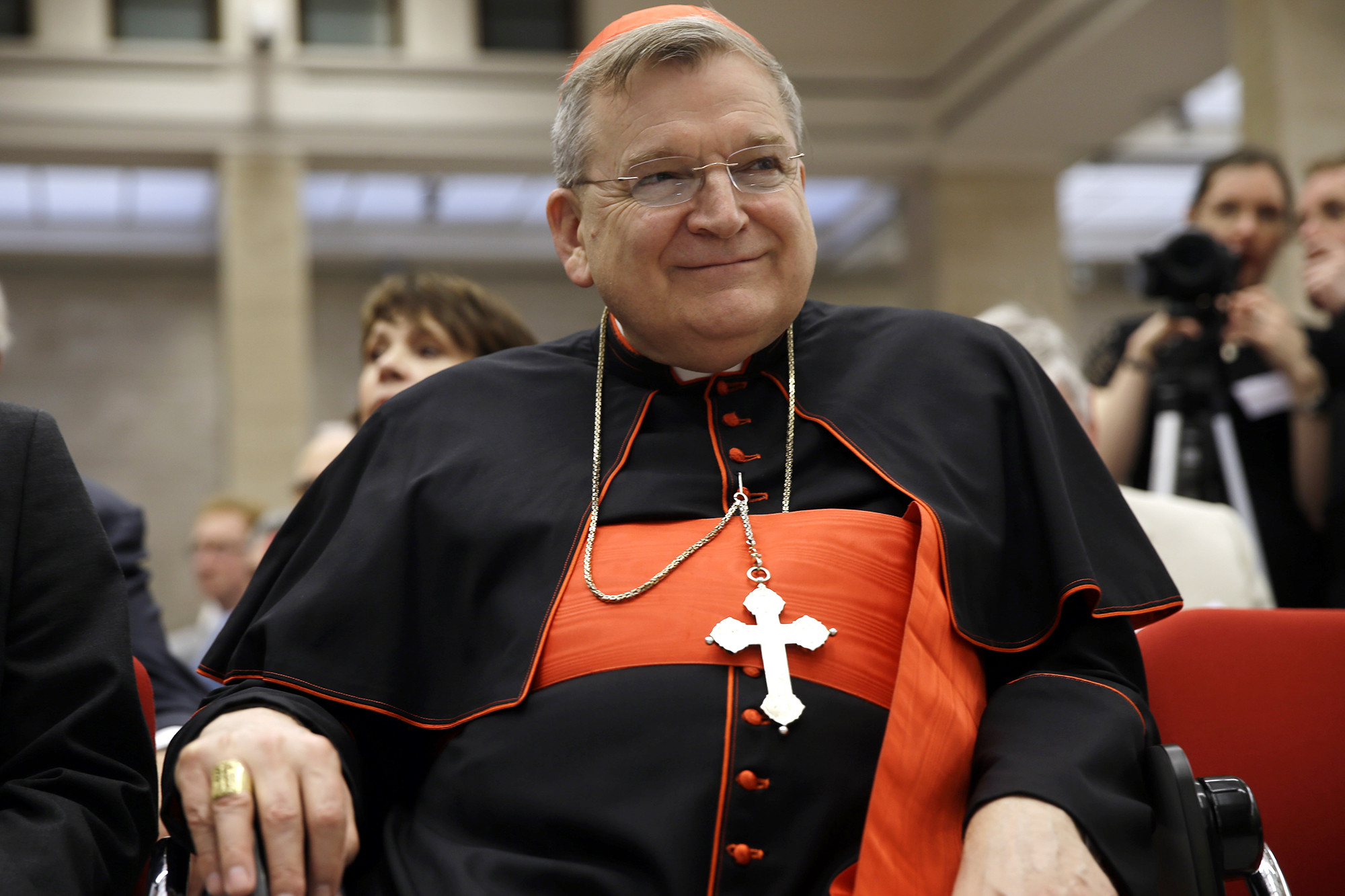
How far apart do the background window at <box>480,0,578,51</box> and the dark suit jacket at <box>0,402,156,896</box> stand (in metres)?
10.6

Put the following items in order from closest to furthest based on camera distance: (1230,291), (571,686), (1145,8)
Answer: (571,686) → (1230,291) → (1145,8)

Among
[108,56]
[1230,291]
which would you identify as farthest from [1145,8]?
[108,56]

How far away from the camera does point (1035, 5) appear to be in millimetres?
10297

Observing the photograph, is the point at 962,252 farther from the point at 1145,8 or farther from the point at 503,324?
the point at 503,324

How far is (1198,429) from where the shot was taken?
3.35 m

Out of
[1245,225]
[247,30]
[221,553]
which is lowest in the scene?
[221,553]

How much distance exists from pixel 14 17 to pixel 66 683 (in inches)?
429

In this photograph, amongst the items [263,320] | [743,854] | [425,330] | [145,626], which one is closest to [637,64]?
[743,854]

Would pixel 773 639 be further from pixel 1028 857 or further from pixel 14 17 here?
pixel 14 17

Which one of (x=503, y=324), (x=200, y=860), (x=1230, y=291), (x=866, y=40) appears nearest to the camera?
(x=200, y=860)

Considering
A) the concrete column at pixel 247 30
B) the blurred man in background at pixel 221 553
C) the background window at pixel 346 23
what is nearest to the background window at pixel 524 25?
the background window at pixel 346 23

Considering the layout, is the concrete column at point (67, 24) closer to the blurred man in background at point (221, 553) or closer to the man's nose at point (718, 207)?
the blurred man in background at point (221, 553)

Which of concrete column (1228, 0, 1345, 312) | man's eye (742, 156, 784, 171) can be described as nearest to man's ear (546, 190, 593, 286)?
man's eye (742, 156, 784, 171)

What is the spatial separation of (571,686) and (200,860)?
1.51 ft
